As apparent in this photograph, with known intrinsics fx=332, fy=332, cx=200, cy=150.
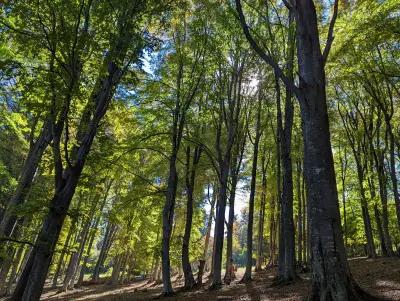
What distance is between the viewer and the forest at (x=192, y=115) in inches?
255

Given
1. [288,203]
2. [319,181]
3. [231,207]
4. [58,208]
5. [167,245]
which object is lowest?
[58,208]

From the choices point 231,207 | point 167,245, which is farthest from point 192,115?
point 167,245

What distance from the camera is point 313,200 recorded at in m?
5.55

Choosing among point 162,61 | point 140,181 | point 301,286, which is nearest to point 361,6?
point 162,61

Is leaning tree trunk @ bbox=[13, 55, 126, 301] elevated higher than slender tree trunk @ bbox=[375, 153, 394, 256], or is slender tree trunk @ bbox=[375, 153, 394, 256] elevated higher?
slender tree trunk @ bbox=[375, 153, 394, 256]

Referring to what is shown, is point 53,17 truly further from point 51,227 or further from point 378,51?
point 378,51

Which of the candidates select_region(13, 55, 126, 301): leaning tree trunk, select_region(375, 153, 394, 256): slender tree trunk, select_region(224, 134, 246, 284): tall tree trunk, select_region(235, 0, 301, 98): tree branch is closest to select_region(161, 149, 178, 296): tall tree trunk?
select_region(224, 134, 246, 284): tall tree trunk

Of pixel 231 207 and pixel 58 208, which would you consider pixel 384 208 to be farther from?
pixel 58 208

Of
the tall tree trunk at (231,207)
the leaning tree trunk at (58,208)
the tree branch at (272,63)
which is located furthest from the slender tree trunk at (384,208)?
the leaning tree trunk at (58,208)

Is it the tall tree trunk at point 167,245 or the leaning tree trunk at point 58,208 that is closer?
the leaning tree trunk at point 58,208

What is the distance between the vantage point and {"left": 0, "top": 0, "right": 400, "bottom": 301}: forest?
6.47 m

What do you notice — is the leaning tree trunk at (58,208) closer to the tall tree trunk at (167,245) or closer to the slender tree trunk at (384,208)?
the tall tree trunk at (167,245)

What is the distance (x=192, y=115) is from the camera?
16.9 m

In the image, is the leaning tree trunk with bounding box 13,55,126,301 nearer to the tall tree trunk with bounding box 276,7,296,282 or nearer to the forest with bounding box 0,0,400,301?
the forest with bounding box 0,0,400,301
